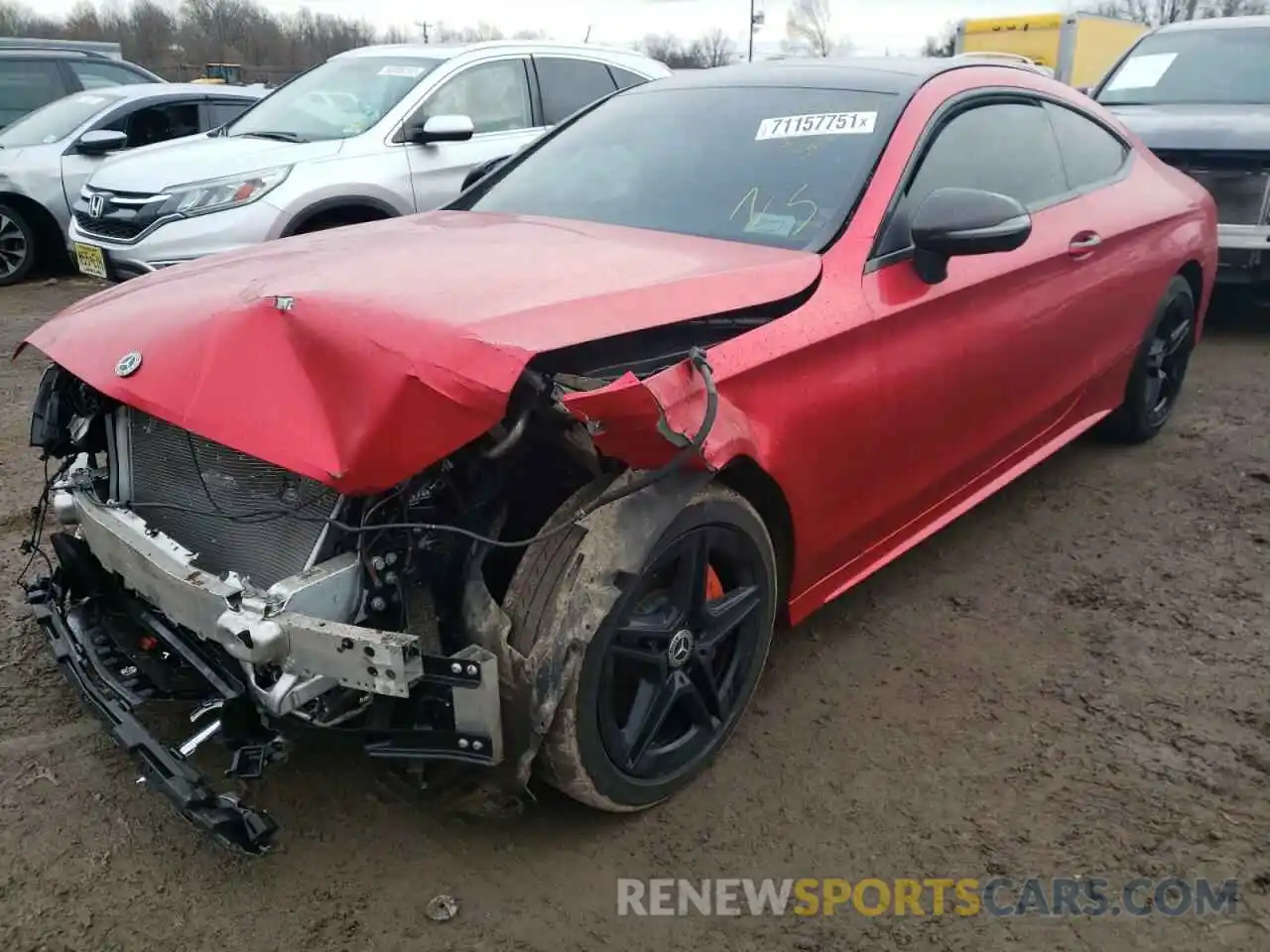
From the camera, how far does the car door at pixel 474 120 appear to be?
6.18 metres

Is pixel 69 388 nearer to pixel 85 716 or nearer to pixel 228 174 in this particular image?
pixel 85 716

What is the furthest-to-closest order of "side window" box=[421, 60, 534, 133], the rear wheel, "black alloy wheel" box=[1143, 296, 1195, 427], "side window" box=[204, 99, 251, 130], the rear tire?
"side window" box=[204, 99, 251, 130] → the rear wheel → "side window" box=[421, 60, 534, 133] → "black alloy wheel" box=[1143, 296, 1195, 427] → the rear tire

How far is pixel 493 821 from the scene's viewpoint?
2.38 meters

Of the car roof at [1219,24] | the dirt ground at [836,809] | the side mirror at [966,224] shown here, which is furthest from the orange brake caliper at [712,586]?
the car roof at [1219,24]

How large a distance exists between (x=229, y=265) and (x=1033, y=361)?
2.48 m

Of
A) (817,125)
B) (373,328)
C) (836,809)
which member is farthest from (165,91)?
(836,809)

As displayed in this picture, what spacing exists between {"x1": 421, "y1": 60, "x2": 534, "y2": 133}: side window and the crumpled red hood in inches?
159

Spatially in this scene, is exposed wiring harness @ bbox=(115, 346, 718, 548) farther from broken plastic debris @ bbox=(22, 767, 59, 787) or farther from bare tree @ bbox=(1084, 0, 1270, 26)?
bare tree @ bbox=(1084, 0, 1270, 26)

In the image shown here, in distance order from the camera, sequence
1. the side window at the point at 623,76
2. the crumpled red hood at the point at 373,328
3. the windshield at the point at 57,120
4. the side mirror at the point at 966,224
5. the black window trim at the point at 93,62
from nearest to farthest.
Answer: the crumpled red hood at the point at 373,328 → the side mirror at the point at 966,224 → the side window at the point at 623,76 → the windshield at the point at 57,120 → the black window trim at the point at 93,62

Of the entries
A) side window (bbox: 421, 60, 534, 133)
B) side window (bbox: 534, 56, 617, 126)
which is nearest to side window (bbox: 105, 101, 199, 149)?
side window (bbox: 421, 60, 534, 133)

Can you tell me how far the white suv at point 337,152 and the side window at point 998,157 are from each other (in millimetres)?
2995

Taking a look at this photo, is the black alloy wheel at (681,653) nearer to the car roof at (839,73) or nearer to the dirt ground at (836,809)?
the dirt ground at (836,809)

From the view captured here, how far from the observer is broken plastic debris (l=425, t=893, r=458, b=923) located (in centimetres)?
211
